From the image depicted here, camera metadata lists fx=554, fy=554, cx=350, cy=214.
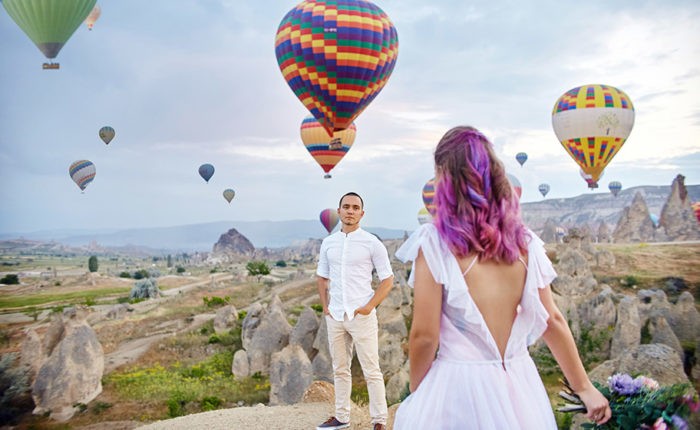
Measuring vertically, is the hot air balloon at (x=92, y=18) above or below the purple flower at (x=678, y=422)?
above

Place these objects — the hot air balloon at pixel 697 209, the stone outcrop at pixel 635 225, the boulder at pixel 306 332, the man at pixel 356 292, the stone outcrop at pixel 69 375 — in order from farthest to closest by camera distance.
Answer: the stone outcrop at pixel 635 225
the hot air balloon at pixel 697 209
the boulder at pixel 306 332
the stone outcrop at pixel 69 375
the man at pixel 356 292

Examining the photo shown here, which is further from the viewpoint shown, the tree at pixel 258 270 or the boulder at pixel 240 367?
the tree at pixel 258 270

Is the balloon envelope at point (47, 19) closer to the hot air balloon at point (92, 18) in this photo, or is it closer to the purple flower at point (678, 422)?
the hot air balloon at point (92, 18)

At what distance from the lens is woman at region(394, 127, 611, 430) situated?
2230 millimetres

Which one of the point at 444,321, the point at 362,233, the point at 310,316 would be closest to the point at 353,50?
the point at 310,316

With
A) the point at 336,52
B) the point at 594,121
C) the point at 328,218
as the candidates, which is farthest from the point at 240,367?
the point at 328,218

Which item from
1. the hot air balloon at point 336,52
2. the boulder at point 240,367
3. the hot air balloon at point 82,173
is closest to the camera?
the boulder at point 240,367

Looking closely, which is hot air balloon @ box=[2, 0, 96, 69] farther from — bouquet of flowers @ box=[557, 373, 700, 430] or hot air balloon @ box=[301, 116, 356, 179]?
bouquet of flowers @ box=[557, 373, 700, 430]

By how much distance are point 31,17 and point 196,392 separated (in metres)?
12.8

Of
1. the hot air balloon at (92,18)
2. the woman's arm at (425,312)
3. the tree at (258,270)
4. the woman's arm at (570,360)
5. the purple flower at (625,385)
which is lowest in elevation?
the tree at (258,270)

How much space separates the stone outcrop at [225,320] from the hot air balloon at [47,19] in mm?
10312

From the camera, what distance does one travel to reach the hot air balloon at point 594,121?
1106 inches

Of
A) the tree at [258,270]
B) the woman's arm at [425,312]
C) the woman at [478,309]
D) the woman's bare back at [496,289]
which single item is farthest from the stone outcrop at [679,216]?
the woman's arm at [425,312]

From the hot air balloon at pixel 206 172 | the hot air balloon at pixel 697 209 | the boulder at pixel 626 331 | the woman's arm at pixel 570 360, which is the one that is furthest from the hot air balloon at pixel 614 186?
the woman's arm at pixel 570 360
